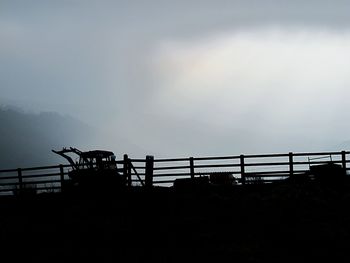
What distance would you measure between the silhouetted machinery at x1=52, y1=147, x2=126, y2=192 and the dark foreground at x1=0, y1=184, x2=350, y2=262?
6.11ft

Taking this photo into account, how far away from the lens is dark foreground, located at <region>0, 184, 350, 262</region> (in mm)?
11258

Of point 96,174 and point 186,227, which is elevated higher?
point 96,174

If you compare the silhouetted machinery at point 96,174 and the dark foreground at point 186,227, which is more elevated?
the silhouetted machinery at point 96,174

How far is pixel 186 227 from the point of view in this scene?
13250 mm

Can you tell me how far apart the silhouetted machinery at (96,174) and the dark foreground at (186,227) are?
1.86 meters

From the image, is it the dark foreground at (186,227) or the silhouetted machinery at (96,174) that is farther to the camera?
the silhouetted machinery at (96,174)

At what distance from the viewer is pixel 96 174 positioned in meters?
20.7

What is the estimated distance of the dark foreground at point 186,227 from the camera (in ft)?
36.9

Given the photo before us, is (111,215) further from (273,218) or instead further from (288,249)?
(288,249)

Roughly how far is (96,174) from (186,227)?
852 centimetres

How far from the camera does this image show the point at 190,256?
11.0m

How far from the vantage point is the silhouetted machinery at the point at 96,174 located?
20.3m

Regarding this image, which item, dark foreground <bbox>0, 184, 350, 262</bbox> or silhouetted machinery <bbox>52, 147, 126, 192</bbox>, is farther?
silhouetted machinery <bbox>52, 147, 126, 192</bbox>

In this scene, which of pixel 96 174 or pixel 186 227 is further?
pixel 96 174
